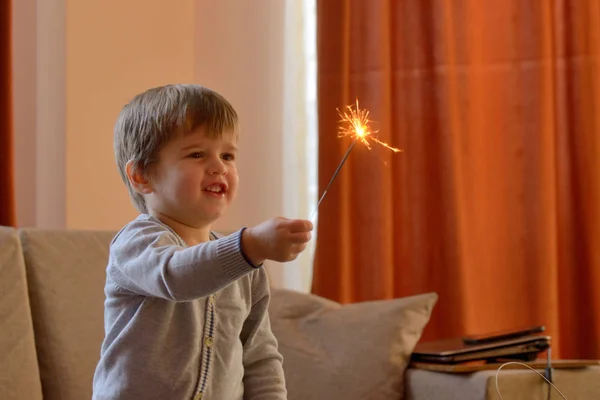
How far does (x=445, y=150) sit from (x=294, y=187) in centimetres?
57

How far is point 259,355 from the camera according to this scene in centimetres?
161

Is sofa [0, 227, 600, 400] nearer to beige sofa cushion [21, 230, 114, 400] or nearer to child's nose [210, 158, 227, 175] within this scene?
beige sofa cushion [21, 230, 114, 400]

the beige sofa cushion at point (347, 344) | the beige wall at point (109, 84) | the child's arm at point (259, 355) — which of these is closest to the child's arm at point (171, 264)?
the child's arm at point (259, 355)

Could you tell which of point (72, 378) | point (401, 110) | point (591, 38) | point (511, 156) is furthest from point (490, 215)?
point (72, 378)

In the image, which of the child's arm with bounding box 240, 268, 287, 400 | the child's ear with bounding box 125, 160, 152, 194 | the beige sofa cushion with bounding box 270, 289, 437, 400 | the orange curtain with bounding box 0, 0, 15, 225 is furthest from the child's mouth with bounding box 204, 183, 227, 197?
the orange curtain with bounding box 0, 0, 15, 225

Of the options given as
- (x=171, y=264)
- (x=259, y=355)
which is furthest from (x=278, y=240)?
(x=259, y=355)

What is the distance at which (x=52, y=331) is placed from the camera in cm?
217

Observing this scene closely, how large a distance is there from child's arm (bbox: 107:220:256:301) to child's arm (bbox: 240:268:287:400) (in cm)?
26

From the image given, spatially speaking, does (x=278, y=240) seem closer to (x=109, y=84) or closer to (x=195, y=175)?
(x=195, y=175)

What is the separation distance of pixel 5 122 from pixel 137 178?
4.66ft

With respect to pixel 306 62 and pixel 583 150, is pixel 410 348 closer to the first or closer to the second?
pixel 583 150

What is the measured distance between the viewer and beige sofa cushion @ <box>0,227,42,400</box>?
2016 millimetres

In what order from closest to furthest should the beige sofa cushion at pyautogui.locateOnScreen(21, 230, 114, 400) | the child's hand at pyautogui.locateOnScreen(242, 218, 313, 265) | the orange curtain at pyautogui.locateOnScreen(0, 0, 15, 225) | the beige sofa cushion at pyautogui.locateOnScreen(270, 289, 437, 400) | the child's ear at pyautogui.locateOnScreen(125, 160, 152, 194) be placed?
the child's hand at pyautogui.locateOnScreen(242, 218, 313, 265) < the child's ear at pyautogui.locateOnScreen(125, 160, 152, 194) < the beige sofa cushion at pyautogui.locateOnScreen(21, 230, 114, 400) < the beige sofa cushion at pyautogui.locateOnScreen(270, 289, 437, 400) < the orange curtain at pyautogui.locateOnScreen(0, 0, 15, 225)

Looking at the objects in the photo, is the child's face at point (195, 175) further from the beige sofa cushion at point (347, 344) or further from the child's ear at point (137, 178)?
the beige sofa cushion at point (347, 344)
